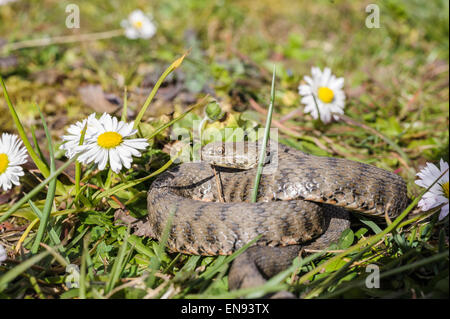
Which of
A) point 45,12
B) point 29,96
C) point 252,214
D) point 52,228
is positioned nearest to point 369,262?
point 252,214

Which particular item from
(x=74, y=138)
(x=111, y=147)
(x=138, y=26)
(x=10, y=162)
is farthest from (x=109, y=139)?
(x=138, y=26)

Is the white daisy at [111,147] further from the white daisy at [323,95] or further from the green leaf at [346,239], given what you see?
the white daisy at [323,95]

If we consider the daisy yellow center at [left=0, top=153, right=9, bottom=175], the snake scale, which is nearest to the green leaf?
the snake scale

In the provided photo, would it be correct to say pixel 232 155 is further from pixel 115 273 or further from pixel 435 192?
pixel 435 192

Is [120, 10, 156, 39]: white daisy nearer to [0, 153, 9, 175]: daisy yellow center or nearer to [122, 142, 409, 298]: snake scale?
[122, 142, 409, 298]: snake scale

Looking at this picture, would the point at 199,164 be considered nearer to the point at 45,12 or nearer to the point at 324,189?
the point at 324,189
